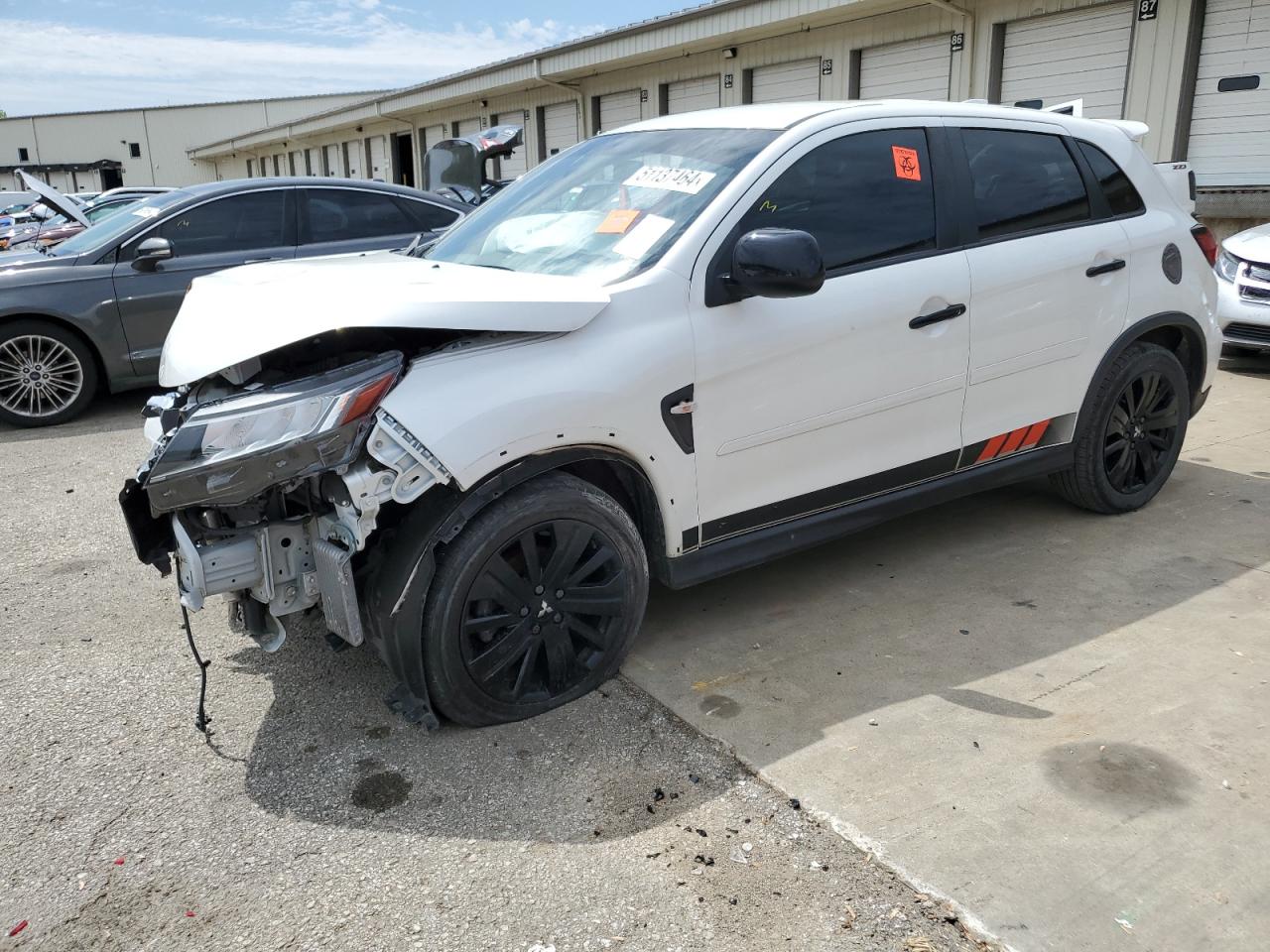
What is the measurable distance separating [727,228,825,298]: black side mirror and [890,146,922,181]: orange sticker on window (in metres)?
0.91

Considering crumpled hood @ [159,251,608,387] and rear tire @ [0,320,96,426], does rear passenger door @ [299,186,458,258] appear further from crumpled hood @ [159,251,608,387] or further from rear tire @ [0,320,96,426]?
crumpled hood @ [159,251,608,387]

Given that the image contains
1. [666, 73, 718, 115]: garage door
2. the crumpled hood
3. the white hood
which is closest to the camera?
the crumpled hood

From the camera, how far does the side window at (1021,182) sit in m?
3.94

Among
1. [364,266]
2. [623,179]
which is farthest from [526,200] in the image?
[364,266]

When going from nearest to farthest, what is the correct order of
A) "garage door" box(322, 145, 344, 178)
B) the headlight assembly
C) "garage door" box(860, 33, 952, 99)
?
the headlight assembly
"garage door" box(860, 33, 952, 99)
"garage door" box(322, 145, 344, 178)

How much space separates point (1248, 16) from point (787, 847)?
36.6 feet

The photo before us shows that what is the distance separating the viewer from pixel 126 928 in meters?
2.32

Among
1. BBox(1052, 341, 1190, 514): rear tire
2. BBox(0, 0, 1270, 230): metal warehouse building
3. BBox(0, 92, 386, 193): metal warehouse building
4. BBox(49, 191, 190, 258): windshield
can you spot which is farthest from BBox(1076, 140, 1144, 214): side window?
BBox(0, 92, 386, 193): metal warehouse building

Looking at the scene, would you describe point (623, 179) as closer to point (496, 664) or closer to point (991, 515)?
point (496, 664)

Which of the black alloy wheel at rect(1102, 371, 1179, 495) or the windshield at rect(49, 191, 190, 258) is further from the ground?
the windshield at rect(49, 191, 190, 258)

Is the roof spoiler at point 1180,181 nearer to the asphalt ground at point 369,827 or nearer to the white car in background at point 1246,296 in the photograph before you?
the asphalt ground at point 369,827

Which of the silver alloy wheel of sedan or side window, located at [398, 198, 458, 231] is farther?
side window, located at [398, 198, 458, 231]

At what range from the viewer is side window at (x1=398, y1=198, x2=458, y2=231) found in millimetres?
8086

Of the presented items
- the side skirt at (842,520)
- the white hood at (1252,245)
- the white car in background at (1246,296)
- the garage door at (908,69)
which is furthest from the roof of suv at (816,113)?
the garage door at (908,69)
